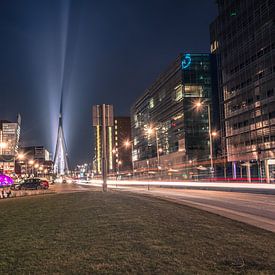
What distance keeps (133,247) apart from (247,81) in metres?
73.3

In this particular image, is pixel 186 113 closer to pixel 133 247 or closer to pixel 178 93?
pixel 178 93

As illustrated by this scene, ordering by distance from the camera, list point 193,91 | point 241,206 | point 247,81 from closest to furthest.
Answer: point 241,206
point 247,81
point 193,91

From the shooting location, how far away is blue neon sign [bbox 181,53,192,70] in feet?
322

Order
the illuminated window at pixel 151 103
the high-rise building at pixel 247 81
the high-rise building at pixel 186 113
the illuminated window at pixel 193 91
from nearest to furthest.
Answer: the high-rise building at pixel 247 81, the high-rise building at pixel 186 113, the illuminated window at pixel 193 91, the illuminated window at pixel 151 103

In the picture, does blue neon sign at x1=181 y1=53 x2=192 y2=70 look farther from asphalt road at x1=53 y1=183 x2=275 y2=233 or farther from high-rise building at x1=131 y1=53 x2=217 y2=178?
asphalt road at x1=53 y1=183 x2=275 y2=233

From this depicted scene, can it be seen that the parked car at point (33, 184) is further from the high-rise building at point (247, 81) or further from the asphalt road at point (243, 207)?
the high-rise building at point (247, 81)

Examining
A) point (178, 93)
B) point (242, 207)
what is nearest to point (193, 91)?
point (178, 93)

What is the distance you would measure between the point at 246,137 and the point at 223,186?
36608 millimetres

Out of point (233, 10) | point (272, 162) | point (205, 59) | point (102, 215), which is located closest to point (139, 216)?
point (102, 215)

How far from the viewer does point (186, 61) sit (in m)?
98.3

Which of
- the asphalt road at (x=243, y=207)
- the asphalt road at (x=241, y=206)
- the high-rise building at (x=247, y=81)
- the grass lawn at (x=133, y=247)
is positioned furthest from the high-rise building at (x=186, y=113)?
the grass lawn at (x=133, y=247)

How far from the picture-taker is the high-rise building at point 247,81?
68.9 meters

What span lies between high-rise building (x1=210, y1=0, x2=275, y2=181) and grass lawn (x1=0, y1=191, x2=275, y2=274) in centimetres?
5417

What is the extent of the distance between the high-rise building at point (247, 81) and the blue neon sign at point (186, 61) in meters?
9.24
